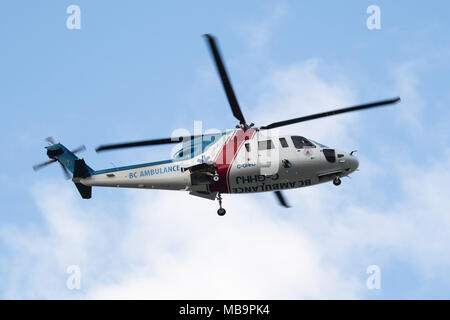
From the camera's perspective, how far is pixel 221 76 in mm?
24562

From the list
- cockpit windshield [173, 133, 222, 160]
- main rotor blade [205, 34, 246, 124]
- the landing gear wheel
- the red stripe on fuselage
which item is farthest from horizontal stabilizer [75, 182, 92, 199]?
the landing gear wheel

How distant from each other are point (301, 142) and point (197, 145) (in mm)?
4981

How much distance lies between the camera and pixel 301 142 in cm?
2939

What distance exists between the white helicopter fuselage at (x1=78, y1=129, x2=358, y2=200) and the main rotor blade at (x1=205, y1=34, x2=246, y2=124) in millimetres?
1594

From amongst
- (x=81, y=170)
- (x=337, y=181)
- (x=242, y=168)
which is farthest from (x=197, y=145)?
(x=337, y=181)

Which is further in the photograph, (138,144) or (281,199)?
(281,199)

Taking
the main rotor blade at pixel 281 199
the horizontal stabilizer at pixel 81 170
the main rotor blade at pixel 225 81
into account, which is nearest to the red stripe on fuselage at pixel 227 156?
the main rotor blade at pixel 225 81

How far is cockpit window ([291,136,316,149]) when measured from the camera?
29.2 m

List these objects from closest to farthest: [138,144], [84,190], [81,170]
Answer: [138,144], [81,170], [84,190]

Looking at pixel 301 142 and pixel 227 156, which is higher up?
pixel 301 142

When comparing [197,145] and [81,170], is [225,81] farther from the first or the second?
[81,170]
